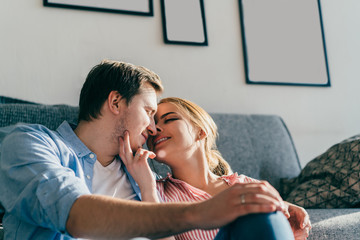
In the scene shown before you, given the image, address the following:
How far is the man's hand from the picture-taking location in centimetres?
76

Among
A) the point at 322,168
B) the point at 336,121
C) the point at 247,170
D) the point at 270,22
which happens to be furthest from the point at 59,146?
the point at 336,121

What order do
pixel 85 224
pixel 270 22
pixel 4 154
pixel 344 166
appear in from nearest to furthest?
pixel 85 224 < pixel 4 154 < pixel 344 166 < pixel 270 22

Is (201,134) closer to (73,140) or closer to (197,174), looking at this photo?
(197,174)

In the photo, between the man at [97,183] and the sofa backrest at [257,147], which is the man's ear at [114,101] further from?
the sofa backrest at [257,147]

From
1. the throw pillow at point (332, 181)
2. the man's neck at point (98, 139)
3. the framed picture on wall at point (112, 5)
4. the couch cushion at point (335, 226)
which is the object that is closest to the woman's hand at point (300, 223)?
the couch cushion at point (335, 226)

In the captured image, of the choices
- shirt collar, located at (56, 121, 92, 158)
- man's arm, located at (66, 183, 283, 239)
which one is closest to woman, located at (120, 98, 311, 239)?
shirt collar, located at (56, 121, 92, 158)

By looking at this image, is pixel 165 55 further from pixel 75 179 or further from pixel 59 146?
pixel 75 179

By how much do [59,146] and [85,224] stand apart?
0.41m

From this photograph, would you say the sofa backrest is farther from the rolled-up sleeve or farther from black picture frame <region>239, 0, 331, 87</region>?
the rolled-up sleeve

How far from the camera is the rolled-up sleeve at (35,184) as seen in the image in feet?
2.65

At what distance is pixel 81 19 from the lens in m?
2.00

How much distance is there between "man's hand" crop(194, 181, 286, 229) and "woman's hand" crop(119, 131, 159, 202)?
1.50 feet

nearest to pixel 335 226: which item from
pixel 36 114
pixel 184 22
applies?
pixel 36 114

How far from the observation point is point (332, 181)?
1.66 metres
